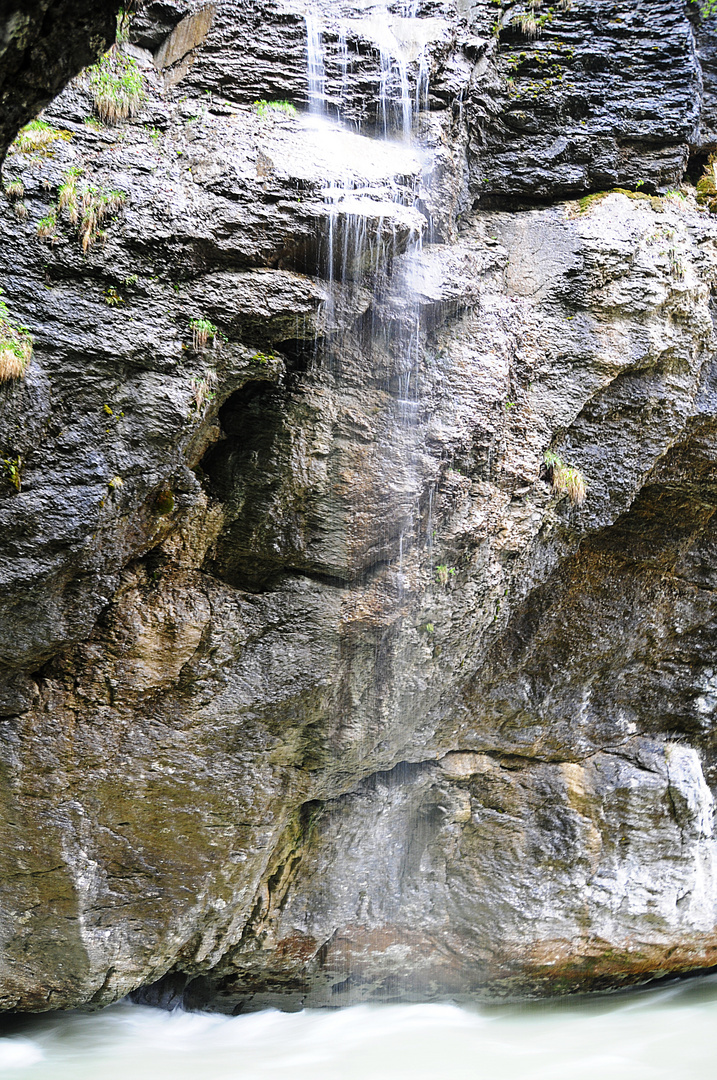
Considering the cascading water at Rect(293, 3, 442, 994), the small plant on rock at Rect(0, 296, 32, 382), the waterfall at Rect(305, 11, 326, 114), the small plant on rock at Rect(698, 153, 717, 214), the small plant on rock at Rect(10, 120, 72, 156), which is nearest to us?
the small plant on rock at Rect(0, 296, 32, 382)

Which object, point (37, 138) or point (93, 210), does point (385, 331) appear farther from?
point (37, 138)

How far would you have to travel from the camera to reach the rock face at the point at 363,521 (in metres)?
4.44

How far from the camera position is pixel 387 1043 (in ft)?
19.8

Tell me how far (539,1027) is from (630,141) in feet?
24.6

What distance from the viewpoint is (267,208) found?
15.0ft

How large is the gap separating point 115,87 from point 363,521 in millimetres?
3154

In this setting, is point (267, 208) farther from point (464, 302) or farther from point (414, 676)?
point (414, 676)

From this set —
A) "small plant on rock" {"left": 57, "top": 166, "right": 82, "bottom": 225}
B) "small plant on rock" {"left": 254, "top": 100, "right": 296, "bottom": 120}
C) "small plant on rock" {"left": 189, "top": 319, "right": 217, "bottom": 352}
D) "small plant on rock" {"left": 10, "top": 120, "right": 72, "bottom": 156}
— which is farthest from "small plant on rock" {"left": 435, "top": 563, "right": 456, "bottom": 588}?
"small plant on rock" {"left": 10, "top": 120, "right": 72, "bottom": 156}

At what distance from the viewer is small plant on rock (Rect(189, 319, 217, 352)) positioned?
4.47m

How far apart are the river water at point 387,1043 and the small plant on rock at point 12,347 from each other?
4.79 m

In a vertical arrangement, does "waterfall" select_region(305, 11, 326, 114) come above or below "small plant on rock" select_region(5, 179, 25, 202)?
above

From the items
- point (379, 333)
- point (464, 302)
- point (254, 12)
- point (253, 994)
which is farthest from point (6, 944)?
point (254, 12)

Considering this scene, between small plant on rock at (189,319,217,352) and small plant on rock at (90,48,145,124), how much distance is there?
1431 mm

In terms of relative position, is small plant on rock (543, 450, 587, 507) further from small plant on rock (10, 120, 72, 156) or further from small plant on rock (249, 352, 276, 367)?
small plant on rock (10, 120, 72, 156)
